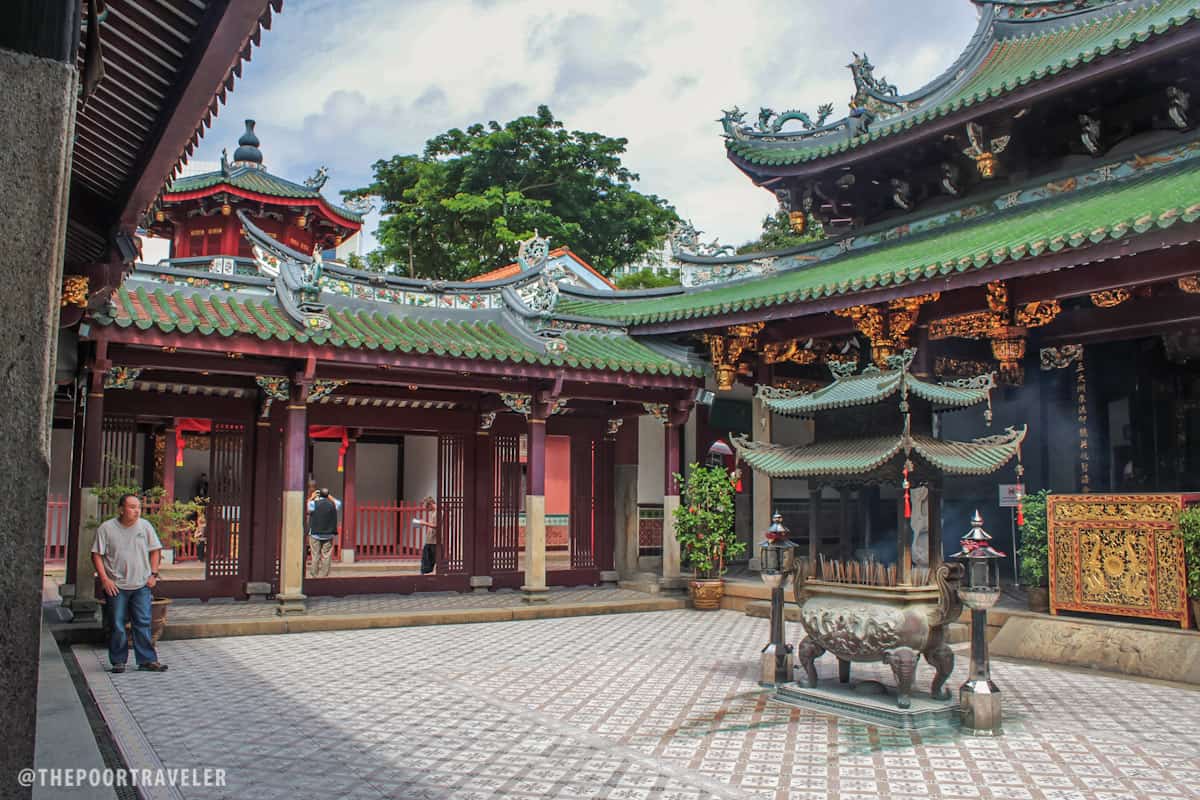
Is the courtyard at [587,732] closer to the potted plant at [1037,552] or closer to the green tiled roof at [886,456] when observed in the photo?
the potted plant at [1037,552]

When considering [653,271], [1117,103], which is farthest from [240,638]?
[653,271]

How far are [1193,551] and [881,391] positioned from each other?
3.16 m

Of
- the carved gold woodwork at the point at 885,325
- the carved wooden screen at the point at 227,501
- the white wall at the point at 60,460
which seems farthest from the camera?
the white wall at the point at 60,460

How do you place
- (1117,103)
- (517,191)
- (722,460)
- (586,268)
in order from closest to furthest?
(1117,103)
(722,460)
(586,268)
(517,191)

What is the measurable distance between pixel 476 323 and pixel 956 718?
8.05m

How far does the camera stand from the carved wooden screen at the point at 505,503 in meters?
13.5

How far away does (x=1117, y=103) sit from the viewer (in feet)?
34.4

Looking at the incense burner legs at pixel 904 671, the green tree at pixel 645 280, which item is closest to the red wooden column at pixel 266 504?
the incense burner legs at pixel 904 671

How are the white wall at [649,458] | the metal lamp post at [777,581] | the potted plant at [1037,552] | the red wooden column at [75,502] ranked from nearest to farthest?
the metal lamp post at [777,581] → the potted plant at [1037,552] → the red wooden column at [75,502] → the white wall at [649,458]

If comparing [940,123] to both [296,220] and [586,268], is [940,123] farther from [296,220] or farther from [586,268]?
[296,220]

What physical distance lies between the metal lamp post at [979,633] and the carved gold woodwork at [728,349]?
630 centimetres

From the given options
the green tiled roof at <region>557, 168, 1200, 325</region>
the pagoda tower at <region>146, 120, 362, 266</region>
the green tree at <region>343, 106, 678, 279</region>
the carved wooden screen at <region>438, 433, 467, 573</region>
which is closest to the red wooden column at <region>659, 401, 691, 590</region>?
the green tiled roof at <region>557, 168, 1200, 325</region>

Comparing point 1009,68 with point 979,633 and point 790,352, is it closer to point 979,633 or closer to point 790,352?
point 790,352

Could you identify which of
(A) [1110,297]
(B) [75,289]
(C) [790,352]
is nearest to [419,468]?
(C) [790,352]
